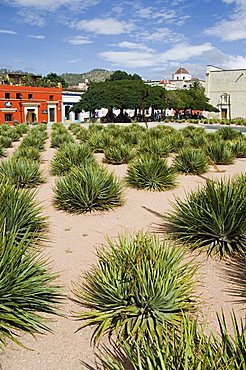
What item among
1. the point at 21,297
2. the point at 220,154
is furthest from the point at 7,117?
the point at 21,297

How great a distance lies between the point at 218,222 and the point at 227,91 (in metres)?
74.1

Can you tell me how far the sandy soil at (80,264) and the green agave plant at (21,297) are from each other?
12cm

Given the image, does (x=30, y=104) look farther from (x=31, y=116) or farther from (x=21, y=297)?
(x=21, y=297)

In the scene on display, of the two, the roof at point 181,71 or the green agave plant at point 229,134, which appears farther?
the roof at point 181,71

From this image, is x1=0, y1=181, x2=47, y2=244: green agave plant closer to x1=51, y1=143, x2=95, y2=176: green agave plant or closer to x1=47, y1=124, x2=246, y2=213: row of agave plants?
x1=47, y1=124, x2=246, y2=213: row of agave plants

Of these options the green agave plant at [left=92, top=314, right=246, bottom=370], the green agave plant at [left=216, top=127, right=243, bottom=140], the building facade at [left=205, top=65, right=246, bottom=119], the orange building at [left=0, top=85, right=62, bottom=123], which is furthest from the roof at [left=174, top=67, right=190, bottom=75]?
the green agave plant at [left=92, top=314, right=246, bottom=370]

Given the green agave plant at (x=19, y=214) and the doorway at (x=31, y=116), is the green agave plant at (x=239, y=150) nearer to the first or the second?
the green agave plant at (x=19, y=214)

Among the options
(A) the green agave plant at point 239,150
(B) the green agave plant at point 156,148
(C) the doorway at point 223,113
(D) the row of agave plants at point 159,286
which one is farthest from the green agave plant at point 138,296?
(C) the doorway at point 223,113

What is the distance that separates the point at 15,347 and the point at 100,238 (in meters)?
3.14

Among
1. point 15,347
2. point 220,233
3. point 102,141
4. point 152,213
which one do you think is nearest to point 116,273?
point 15,347

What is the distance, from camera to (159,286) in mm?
3994

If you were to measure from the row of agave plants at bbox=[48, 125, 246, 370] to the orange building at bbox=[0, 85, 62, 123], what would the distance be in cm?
5083

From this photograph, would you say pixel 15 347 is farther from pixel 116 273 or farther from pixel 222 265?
pixel 222 265

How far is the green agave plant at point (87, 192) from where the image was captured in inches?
325
